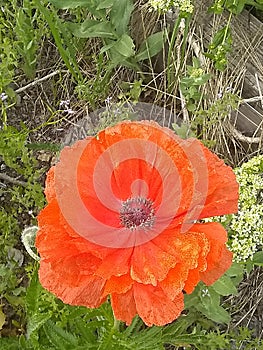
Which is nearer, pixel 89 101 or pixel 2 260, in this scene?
pixel 2 260

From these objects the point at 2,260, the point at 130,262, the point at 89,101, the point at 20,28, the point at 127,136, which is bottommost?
the point at 2,260

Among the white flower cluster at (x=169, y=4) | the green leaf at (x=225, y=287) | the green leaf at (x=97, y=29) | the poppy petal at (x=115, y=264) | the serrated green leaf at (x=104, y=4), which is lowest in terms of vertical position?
the green leaf at (x=225, y=287)

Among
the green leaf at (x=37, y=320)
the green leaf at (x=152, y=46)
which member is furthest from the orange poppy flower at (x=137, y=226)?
the green leaf at (x=152, y=46)

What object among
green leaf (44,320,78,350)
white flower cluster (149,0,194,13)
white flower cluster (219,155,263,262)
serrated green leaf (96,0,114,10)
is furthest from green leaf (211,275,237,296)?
serrated green leaf (96,0,114,10)

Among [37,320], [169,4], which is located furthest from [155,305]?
[169,4]

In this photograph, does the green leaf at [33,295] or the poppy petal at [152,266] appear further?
the green leaf at [33,295]

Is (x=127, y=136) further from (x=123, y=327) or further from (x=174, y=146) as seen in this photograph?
(x=123, y=327)

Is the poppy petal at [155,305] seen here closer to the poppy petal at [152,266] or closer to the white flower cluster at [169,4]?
the poppy petal at [152,266]

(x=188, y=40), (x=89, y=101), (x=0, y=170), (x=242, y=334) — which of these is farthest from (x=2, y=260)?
(x=188, y=40)
